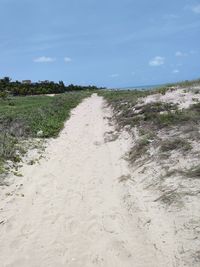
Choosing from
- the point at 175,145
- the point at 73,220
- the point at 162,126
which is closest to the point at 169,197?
the point at 73,220

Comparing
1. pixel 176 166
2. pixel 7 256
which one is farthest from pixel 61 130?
pixel 7 256

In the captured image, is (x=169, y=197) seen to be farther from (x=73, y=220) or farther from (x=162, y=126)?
(x=162, y=126)

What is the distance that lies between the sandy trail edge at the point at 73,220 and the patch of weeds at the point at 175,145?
1.35 meters

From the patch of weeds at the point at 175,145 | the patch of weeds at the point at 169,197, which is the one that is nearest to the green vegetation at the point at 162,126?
the patch of weeds at the point at 175,145

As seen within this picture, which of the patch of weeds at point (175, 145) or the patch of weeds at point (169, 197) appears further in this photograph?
the patch of weeds at point (175, 145)

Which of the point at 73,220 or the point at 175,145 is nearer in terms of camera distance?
the point at 73,220

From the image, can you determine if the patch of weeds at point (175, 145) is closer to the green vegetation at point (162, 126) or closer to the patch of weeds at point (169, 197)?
the green vegetation at point (162, 126)

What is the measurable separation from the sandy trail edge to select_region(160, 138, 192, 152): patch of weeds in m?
1.35

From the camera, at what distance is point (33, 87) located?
81.7 metres

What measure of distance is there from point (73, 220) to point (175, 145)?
4.72 m

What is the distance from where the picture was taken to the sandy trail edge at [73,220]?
21.8ft

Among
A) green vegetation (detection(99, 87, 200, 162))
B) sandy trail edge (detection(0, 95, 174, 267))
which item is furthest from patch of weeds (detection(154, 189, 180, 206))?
green vegetation (detection(99, 87, 200, 162))

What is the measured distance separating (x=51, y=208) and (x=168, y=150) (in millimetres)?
4360

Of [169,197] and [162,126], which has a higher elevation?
[162,126]
